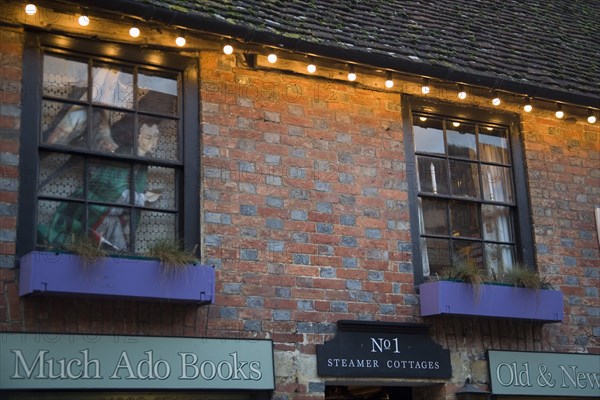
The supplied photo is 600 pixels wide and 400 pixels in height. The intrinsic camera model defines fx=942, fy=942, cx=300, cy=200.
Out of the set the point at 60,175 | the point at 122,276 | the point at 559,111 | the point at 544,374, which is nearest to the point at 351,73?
the point at 559,111

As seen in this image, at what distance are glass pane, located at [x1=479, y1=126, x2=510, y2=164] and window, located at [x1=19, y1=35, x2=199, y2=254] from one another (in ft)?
10.0

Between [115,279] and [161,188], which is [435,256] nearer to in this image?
[161,188]

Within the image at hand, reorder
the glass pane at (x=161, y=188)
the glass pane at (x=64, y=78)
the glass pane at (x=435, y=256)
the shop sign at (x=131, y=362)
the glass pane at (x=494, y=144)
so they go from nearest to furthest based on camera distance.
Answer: the shop sign at (x=131, y=362)
the glass pane at (x=64, y=78)
the glass pane at (x=161, y=188)
the glass pane at (x=435, y=256)
the glass pane at (x=494, y=144)

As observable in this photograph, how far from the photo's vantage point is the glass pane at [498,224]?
8.99 metres

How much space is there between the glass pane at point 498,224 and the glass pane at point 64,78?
3.94m

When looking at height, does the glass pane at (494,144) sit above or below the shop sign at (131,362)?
above

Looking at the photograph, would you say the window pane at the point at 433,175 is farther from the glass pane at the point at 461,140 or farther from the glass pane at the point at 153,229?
the glass pane at the point at 153,229

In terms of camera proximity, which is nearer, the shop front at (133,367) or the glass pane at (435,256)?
the shop front at (133,367)

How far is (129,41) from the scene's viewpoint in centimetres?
752

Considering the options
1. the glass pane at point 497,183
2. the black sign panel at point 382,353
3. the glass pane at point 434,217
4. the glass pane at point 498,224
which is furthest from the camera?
the glass pane at point 497,183

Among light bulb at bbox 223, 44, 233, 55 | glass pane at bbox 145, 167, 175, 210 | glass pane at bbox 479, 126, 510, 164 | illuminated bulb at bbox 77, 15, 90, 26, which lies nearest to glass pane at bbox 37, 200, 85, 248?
glass pane at bbox 145, 167, 175, 210

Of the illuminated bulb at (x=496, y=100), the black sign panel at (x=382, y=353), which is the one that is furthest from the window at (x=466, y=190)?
the black sign panel at (x=382, y=353)

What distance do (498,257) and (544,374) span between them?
3.85 feet

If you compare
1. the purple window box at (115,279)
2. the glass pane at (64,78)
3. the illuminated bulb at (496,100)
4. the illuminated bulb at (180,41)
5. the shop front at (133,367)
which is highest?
the illuminated bulb at (496,100)
